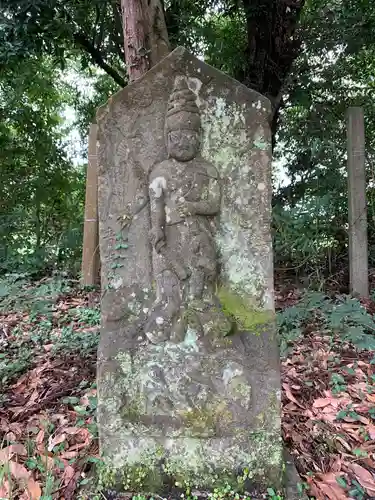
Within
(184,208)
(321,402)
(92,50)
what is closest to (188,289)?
(184,208)

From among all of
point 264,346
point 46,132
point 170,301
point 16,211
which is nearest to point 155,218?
point 170,301

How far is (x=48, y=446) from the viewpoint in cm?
244

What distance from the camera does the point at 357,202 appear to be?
4.39m

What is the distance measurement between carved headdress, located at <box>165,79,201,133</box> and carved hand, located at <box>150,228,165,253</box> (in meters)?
0.50

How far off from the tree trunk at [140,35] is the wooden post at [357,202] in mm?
2162

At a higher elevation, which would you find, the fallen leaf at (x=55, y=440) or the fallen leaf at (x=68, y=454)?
the fallen leaf at (x=55, y=440)

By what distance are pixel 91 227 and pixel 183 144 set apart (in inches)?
→ 114

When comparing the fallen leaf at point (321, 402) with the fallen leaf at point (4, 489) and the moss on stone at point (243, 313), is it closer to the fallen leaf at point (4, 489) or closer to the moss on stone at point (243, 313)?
the moss on stone at point (243, 313)

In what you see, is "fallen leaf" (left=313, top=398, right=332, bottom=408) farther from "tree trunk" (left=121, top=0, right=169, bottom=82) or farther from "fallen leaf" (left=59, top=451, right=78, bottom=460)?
"tree trunk" (left=121, top=0, right=169, bottom=82)

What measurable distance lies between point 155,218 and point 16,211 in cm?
521

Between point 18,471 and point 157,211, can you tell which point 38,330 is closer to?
point 18,471

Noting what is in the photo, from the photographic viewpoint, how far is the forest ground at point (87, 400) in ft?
7.27

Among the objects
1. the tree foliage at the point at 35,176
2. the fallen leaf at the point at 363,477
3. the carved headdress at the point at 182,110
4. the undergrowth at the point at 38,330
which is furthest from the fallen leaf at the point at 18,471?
the tree foliage at the point at 35,176

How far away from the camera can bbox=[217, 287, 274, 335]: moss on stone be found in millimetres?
2104
